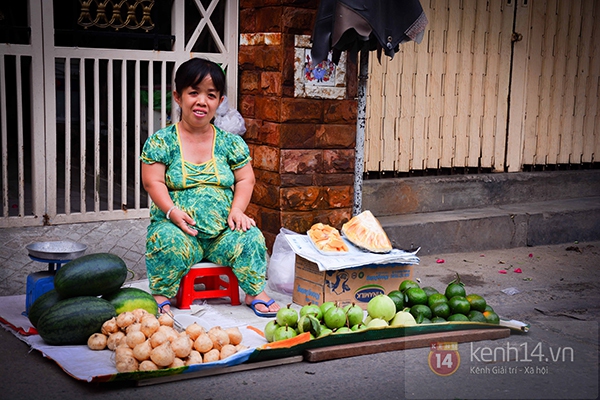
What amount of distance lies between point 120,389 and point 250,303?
1.48 metres

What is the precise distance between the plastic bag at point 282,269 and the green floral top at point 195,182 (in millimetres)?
690

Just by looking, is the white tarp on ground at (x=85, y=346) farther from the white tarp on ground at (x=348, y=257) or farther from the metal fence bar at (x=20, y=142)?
the metal fence bar at (x=20, y=142)

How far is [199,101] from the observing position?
4949 millimetres

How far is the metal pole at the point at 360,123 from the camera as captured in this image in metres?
5.75

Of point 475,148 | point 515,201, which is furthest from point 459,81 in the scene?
point 515,201

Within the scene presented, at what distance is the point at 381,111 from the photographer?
22.8 ft

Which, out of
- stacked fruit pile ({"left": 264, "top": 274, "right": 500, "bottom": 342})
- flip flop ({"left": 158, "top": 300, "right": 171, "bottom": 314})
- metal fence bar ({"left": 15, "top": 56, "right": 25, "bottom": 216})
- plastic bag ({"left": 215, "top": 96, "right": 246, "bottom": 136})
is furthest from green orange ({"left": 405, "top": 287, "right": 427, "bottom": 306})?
metal fence bar ({"left": 15, "top": 56, "right": 25, "bottom": 216})

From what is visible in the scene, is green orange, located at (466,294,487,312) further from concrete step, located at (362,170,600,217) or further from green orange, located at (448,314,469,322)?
concrete step, located at (362,170,600,217)

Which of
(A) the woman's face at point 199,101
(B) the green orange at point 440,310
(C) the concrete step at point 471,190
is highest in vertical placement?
(A) the woman's face at point 199,101

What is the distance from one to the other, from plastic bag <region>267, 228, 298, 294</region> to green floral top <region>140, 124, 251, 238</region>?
690 mm

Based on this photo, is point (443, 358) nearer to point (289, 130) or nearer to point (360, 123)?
point (360, 123)

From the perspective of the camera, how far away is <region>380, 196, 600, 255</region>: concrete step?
6.86 metres

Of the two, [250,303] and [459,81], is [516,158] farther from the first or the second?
[250,303]

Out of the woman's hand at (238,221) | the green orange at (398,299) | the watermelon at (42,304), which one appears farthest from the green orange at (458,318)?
the watermelon at (42,304)
